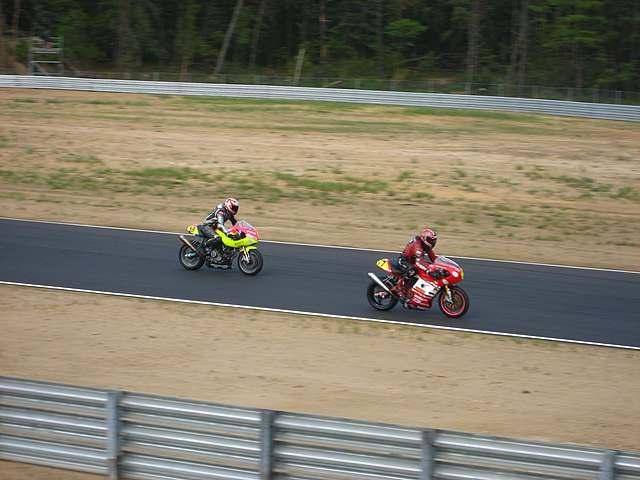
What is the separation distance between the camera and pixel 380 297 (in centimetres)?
1526

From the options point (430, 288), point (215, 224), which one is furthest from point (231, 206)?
point (430, 288)

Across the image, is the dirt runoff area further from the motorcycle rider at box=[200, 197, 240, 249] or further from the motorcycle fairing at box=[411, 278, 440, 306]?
the motorcycle rider at box=[200, 197, 240, 249]

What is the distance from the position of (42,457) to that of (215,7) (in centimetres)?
7058

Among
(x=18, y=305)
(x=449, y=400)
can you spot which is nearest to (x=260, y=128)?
(x=18, y=305)

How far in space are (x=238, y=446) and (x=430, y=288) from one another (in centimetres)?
779

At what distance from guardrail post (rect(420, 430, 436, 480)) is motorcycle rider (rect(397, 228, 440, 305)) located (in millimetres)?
7803

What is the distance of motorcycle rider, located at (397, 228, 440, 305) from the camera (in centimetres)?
1464

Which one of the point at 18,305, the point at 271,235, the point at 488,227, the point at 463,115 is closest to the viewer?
the point at 18,305

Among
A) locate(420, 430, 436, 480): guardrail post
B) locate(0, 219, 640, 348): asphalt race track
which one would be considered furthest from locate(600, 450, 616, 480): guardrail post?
locate(0, 219, 640, 348): asphalt race track

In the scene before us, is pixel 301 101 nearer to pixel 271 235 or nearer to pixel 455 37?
pixel 271 235

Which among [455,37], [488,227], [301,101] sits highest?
[455,37]

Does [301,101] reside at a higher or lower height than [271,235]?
higher

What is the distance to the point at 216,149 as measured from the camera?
32500 millimetres

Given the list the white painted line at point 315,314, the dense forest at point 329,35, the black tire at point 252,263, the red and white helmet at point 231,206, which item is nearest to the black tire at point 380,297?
the white painted line at point 315,314
